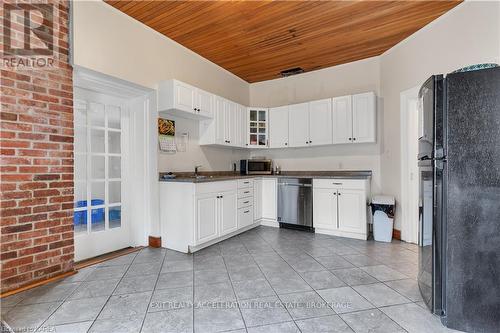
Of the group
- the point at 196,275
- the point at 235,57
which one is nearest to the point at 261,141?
the point at 235,57

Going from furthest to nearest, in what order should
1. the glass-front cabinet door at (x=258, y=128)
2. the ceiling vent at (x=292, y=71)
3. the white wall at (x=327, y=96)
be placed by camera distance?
the glass-front cabinet door at (x=258, y=128), the ceiling vent at (x=292, y=71), the white wall at (x=327, y=96)

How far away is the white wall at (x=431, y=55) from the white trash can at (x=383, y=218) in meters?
0.25

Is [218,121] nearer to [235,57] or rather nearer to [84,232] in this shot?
[235,57]

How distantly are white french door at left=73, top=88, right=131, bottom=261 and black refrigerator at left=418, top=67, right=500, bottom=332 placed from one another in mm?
3252

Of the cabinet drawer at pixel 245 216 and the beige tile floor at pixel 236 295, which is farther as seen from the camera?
the cabinet drawer at pixel 245 216

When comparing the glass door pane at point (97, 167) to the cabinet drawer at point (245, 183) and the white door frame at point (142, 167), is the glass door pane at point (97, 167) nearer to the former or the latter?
the white door frame at point (142, 167)

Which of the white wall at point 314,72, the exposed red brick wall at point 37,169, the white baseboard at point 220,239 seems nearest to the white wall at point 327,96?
the white wall at point 314,72

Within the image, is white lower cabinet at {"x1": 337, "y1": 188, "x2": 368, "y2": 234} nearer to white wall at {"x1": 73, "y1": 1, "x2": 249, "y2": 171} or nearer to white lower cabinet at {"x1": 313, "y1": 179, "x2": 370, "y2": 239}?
white lower cabinet at {"x1": 313, "y1": 179, "x2": 370, "y2": 239}

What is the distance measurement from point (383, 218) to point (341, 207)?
55 centimetres

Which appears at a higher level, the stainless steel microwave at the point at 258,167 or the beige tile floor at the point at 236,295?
the stainless steel microwave at the point at 258,167

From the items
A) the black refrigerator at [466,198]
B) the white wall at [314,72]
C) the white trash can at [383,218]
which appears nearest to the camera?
the black refrigerator at [466,198]

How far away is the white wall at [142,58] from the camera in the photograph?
2461mm

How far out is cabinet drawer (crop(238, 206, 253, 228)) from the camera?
3719 mm

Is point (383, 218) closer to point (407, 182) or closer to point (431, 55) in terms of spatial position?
point (407, 182)
